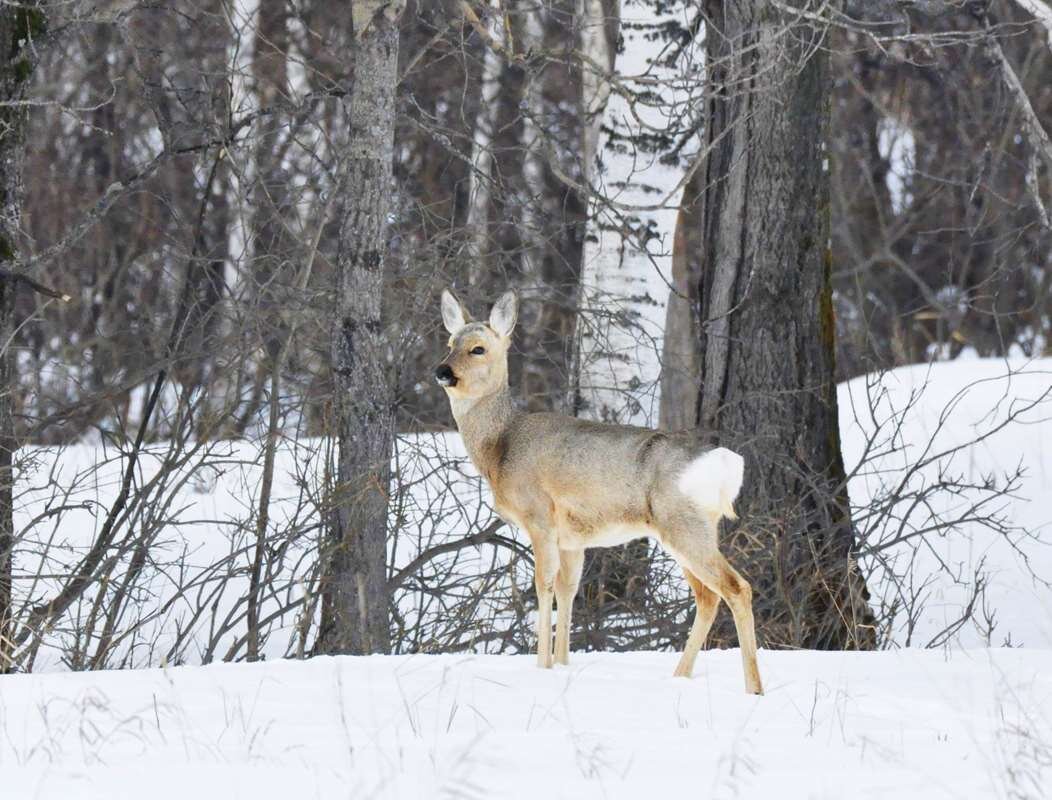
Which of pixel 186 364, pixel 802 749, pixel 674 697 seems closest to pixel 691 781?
pixel 802 749

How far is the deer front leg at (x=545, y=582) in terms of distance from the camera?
22.5 feet

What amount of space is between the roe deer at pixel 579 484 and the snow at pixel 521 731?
0.35m

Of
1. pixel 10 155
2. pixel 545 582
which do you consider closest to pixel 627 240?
pixel 10 155

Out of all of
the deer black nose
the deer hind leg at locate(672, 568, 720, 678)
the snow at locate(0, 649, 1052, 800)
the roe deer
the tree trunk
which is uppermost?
the tree trunk

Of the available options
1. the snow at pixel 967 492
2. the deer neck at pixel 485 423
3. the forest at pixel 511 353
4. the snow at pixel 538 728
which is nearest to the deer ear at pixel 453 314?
the forest at pixel 511 353

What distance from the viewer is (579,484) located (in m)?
6.71

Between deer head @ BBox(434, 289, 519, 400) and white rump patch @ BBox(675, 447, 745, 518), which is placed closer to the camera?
white rump patch @ BBox(675, 447, 745, 518)

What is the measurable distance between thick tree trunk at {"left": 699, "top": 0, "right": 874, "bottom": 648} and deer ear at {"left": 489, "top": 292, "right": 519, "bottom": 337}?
2580 millimetres

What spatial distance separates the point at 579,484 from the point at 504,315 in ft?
3.25

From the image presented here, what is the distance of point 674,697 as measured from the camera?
6062 mm

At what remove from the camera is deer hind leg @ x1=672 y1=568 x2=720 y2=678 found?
21.5 ft

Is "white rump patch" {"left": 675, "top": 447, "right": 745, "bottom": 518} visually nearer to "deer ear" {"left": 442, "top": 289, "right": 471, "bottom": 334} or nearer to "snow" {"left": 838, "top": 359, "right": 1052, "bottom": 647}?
"deer ear" {"left": 442, "top": 289, "right": 471, "bottom": 334}

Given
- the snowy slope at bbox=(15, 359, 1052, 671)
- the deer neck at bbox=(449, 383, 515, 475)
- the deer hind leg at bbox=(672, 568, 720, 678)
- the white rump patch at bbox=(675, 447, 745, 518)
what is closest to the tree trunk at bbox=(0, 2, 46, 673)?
the snowy slope at bbox=(15, 359, 1052, 671)

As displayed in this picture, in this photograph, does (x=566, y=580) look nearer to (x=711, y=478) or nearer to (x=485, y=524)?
(x=711, y=478)
